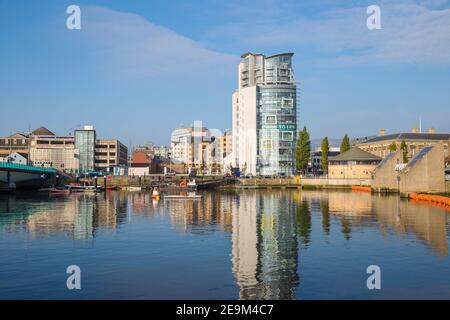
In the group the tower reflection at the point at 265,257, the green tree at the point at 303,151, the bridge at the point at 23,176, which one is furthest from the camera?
the green tree at the point at 303,151

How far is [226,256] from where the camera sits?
38031 mm

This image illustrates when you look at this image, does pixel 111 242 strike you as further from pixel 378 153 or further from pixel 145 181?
pixel 378 153

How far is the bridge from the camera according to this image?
128 m

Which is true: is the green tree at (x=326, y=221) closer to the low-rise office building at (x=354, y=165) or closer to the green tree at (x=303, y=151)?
the low-rise office building at (x=354, y=165)

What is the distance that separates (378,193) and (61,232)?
309 feet

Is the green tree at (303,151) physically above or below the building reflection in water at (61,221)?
above

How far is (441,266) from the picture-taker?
3434cm

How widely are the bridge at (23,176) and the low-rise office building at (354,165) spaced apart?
3697 inches

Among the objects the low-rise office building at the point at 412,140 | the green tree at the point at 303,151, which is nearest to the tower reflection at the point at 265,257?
the green tree at the point at 303,151

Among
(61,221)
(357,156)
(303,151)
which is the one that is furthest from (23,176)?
(357,156)

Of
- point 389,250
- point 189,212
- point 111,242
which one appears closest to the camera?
point 389,250

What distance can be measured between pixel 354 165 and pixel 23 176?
340ft

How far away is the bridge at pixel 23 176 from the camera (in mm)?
128250

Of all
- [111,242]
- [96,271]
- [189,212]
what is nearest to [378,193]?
[189,212]
